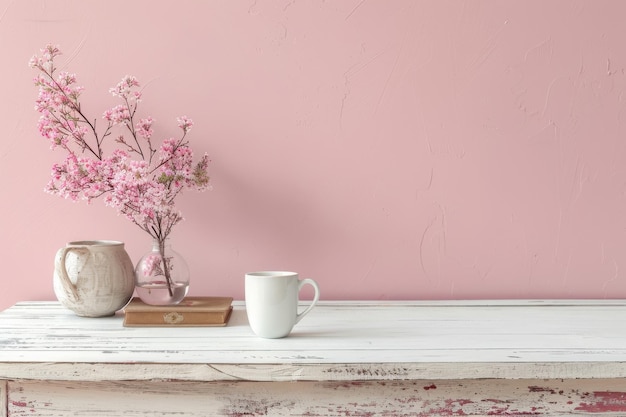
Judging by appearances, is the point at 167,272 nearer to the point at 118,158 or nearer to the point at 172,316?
the point at 172,316

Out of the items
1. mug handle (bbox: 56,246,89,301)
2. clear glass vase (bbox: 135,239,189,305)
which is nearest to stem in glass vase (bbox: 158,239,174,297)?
clear glass vase (bbox: 135,239,189,305)

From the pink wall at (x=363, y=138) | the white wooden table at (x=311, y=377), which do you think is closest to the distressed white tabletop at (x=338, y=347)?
the white wooden table at (x=311, y=377)

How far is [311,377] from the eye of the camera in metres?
0.78

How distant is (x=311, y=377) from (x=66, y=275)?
48 cm

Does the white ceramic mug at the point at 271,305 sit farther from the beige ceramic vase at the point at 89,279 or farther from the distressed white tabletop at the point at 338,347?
the beige ceramic vase at the point at 89,279

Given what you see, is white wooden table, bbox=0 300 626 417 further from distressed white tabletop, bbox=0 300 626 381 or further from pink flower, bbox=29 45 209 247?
pink flower, bbox=29 45 209 247

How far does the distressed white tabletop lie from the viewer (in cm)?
78

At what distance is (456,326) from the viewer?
3.26 ft

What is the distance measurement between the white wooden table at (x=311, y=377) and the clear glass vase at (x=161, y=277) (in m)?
0.16

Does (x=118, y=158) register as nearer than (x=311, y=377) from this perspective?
No

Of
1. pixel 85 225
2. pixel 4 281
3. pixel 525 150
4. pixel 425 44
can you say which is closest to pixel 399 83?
pixel 425 44

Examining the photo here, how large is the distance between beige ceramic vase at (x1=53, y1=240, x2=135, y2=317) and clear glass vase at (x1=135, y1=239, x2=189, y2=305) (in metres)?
0.03

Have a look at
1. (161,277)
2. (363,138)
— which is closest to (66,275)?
(161,277)

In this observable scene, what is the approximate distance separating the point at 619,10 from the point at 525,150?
1.09 feet
